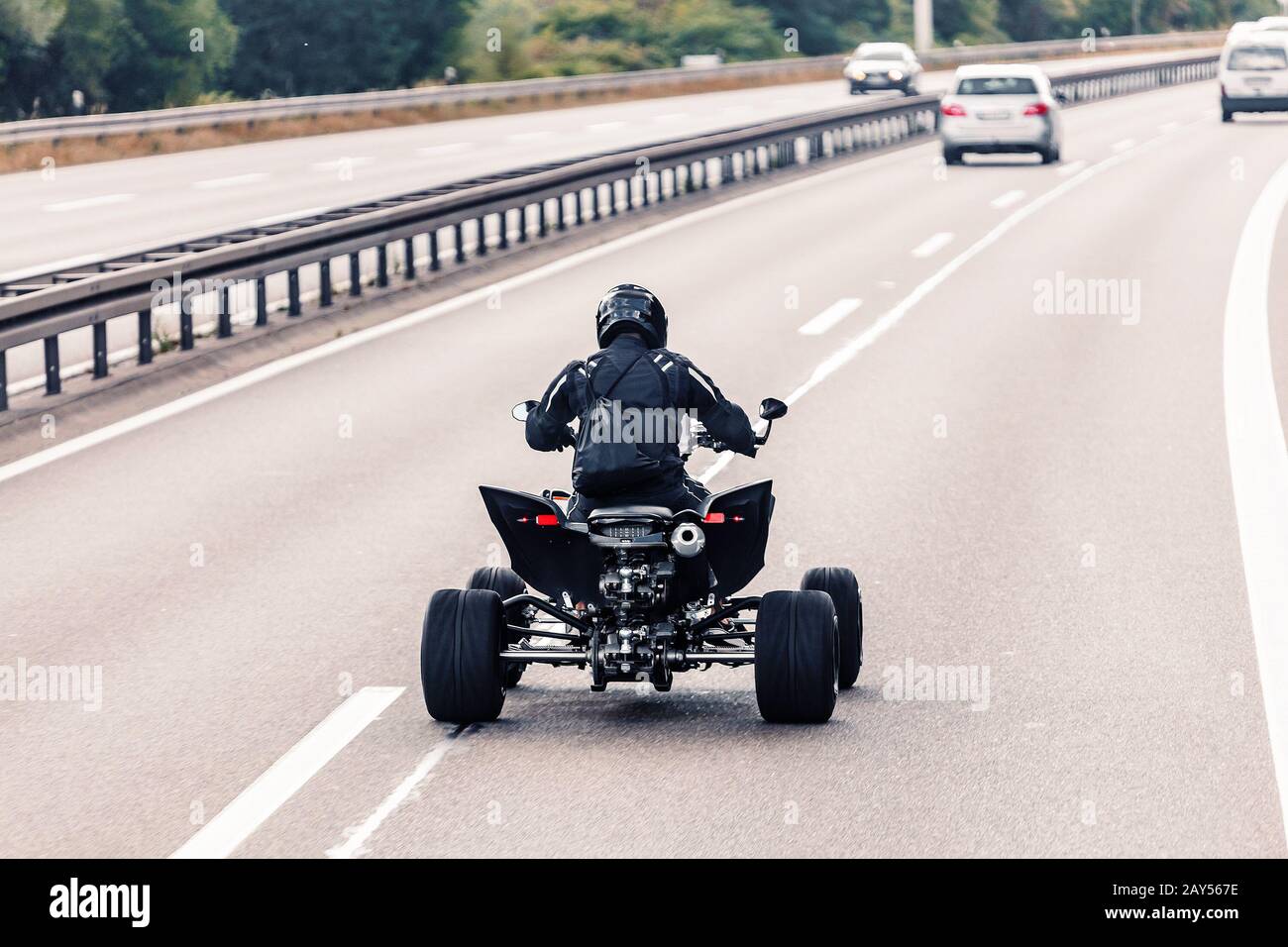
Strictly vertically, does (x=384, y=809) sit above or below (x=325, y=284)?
below

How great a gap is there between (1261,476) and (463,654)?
20.9 feet

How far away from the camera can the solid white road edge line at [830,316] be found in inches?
752

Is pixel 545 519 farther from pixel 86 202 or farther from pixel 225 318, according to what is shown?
pixel 86 202

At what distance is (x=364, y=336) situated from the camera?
735 inches

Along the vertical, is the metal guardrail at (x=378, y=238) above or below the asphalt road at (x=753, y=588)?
above

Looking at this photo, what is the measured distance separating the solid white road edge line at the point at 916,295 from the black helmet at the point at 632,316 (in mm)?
546

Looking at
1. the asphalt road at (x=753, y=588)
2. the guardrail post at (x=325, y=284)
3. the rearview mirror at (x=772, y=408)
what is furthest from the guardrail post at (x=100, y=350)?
the rearview mirror at (x=772, y=408)

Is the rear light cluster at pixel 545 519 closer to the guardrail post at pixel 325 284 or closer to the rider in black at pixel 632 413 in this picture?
the rider in black at pixel 632 413

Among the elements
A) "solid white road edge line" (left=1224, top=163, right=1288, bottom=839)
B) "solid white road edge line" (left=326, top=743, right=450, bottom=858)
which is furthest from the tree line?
"solid white road edge line" (left=326, top=743, right=450, bottom=858)

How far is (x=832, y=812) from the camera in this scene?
21.8 ft

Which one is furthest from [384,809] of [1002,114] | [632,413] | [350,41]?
[350,41]

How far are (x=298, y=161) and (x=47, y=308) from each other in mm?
24657

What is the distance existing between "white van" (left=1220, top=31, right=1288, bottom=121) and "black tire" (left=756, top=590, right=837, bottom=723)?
146 ft

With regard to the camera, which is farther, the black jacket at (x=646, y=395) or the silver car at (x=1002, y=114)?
the silver car at (x=1002, y=114)
